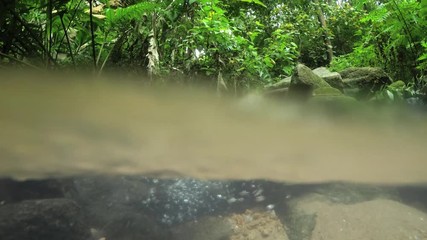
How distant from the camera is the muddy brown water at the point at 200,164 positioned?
357 centimetres

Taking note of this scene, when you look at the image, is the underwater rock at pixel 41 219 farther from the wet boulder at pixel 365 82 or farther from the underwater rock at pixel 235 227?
the wet boulder at pixel 365 82

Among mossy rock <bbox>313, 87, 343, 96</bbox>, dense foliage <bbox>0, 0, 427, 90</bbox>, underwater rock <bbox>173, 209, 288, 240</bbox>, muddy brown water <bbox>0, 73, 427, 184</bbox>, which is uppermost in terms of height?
dense foliage <bbox>0, 0, 427, 90</bbox>

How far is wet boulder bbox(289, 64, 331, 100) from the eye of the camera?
13.4 feet

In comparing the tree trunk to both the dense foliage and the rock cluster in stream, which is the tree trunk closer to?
the dense foliage

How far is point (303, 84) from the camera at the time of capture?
4.15m

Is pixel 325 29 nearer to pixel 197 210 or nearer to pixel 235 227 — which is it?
pixel 235 227

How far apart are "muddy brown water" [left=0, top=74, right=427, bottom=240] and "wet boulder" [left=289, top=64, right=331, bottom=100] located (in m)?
0.20

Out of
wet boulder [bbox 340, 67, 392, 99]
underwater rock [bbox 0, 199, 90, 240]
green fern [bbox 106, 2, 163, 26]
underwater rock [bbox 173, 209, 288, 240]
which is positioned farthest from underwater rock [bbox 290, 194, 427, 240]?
green fern [bbox 106, 2, 163, 26]

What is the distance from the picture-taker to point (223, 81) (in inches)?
180

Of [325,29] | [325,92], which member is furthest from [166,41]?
[325,29]

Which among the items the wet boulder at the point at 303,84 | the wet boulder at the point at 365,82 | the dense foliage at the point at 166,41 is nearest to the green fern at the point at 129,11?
the dense foliage at the point at 166,41

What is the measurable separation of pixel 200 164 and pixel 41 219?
211cm

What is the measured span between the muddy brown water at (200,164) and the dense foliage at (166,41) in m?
0.47

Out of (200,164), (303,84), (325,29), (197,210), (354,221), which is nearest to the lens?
(303,84)
